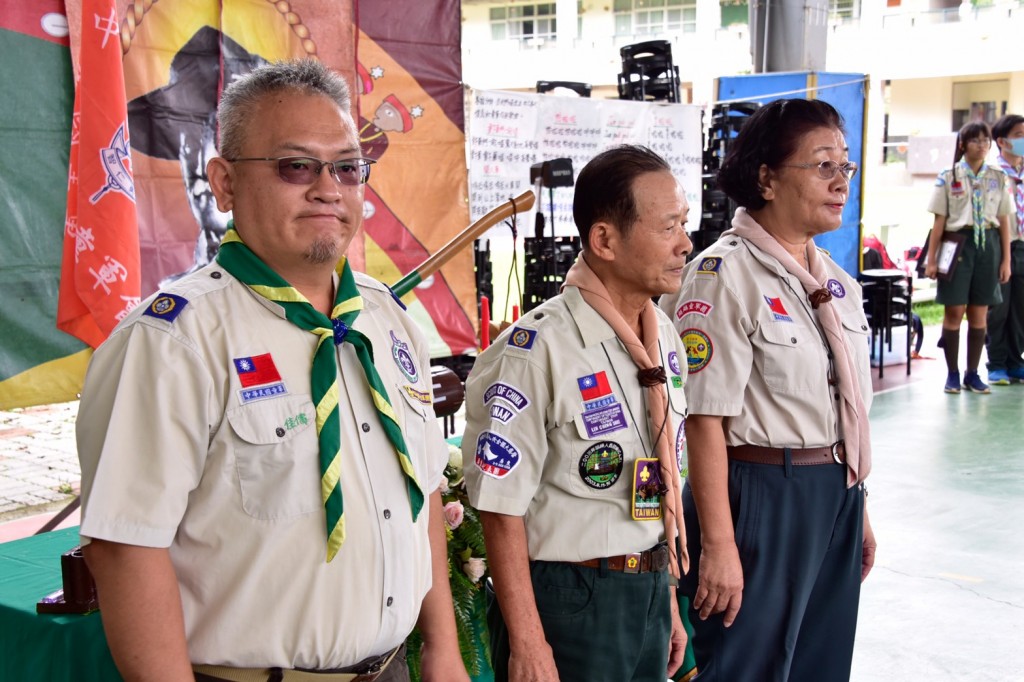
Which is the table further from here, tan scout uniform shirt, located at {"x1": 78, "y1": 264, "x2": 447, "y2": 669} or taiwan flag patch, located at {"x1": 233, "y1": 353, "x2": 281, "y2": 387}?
taiwan flag patch, located at {"x1": 233, "y1": 353, "x2": 281, "y2": 387}

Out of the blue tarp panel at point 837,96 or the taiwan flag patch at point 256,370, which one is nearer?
the taiwan flag patch at point 256,370

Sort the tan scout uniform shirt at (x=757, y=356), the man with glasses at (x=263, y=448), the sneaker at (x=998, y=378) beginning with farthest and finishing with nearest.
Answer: the sneaker at (x=998, y=378) → the tan scout uniform shirt at (x=757, y=356) → the man with glasses at (x=263, y=448)

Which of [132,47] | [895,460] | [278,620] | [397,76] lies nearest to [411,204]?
[397,76]

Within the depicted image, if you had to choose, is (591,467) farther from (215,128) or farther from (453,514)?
(215,128)

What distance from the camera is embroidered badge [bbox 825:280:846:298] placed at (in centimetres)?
242

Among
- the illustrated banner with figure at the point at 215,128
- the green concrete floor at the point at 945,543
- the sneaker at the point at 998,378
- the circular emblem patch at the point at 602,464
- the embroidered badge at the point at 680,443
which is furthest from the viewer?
the sneaker at the point at 998,378

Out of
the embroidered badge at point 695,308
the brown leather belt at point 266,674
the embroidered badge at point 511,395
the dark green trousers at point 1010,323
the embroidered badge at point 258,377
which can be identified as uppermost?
the embroidered badge at point 258,377

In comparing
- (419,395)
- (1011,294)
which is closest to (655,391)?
(419,395)

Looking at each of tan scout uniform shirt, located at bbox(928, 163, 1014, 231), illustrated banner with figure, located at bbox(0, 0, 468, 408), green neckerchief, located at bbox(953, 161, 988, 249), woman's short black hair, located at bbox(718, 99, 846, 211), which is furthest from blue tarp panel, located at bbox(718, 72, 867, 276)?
woman's short black hair, located at bbox(718, 99, 846, 211)

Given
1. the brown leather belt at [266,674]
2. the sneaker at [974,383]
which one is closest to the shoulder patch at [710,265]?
the brown leather belt at [266,674]

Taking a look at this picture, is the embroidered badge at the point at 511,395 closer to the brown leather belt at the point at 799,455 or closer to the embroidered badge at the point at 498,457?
the embroidered badge at the point at 498,457

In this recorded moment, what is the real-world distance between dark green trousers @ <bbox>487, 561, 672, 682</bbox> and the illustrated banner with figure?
204cm

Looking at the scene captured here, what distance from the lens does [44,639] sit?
1809 mm

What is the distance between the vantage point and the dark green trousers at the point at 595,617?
1.84m
